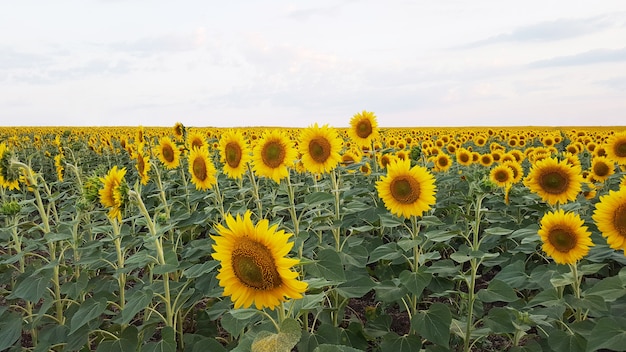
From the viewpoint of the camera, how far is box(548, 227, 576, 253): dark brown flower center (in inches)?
129

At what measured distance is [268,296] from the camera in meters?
1.99

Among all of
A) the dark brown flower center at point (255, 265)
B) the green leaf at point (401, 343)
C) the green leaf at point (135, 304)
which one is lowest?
the green leaf at point (401, 343)

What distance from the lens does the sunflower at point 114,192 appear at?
3.35 m

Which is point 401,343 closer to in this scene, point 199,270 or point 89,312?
point 199,270

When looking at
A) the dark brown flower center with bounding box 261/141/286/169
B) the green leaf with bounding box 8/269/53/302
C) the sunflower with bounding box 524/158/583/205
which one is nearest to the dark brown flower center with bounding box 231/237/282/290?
the dark brown flower center with bounding box 261/141/286/169

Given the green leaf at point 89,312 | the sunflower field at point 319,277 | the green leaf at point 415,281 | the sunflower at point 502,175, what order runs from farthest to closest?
the sunflower at point 502,175 → the green leaf at point 89,312 → the green leaf at point 415,281 → the sunflower field at point 319,277

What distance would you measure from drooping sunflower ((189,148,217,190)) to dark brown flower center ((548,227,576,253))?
2.75m

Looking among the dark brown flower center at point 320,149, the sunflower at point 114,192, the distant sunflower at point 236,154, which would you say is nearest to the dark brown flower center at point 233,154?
the distant sunflower at point 236,154

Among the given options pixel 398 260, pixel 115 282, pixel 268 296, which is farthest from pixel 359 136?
pixel 268 296

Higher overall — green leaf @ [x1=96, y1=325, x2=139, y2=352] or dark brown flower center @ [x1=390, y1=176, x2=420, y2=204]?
dark brown flower center @ [x1=390, y1=176, x2=420, y2=204]

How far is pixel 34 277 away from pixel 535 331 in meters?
4.12

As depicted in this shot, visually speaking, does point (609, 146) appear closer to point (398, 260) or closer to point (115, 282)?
point (398, 260)

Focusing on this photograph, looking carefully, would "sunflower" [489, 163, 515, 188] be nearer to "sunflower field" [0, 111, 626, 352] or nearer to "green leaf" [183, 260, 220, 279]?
"sunflower field" [0, 111, 626, 352]

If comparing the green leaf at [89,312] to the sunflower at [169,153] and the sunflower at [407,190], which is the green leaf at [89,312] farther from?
the sunflower at [169,153]
